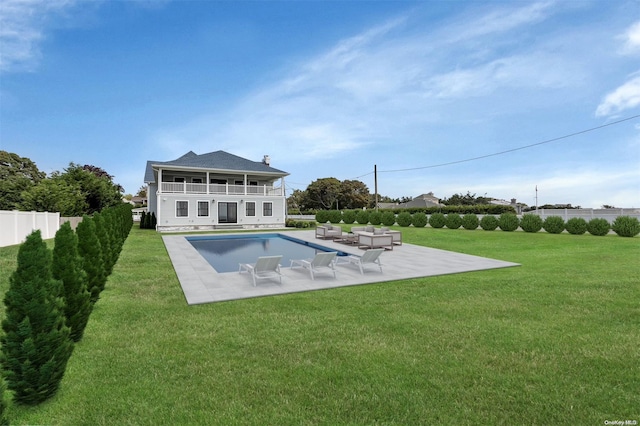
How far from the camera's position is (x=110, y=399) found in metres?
3.18

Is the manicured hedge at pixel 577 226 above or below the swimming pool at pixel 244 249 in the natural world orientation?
above

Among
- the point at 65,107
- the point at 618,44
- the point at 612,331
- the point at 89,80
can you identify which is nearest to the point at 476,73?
the point at 618,44

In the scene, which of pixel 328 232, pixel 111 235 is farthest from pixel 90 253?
pixel 328 232

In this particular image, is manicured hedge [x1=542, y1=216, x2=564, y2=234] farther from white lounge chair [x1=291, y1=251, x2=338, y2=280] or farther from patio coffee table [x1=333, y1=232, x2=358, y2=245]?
white lounge chair [x1=291, y1=251, x2=338, y2=280]

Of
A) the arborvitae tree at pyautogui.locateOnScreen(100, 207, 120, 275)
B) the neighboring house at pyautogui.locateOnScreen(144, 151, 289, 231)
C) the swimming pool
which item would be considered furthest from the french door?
the arborvitae tree at pyautogui.locateOnScreen(100, 207, 120, 275)

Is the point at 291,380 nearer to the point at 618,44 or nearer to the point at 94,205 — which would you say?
the point at 618,44

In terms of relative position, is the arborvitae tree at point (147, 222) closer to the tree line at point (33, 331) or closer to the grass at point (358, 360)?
the grass at point (358, 360)

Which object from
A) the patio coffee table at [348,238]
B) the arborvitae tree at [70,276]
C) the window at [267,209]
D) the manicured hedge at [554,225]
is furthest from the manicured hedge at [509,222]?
the arborvitae tree at [70,276]

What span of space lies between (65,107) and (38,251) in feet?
95.2

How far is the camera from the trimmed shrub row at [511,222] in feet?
70.6

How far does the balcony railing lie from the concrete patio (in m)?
15.3

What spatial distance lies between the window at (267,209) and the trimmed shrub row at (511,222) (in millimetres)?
12013

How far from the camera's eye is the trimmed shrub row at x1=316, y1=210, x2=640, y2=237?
70.6 feet

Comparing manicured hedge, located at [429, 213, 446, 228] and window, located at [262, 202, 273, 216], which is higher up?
window, located at [262, 202, 273, 216]
